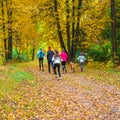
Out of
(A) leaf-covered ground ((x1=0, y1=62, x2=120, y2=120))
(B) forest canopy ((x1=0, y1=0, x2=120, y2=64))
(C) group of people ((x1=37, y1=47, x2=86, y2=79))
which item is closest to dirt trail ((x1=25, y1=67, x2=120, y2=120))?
(A) leaf-covered ground ((x1=0, y1=62, x2=120, y2=120))

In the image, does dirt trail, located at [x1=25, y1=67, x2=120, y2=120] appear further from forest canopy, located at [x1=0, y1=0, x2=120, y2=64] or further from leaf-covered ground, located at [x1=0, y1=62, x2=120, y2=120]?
forest canopy, located at [x1=0, y1=0, x2=120, y2=64]

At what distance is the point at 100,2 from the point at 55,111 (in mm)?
22301

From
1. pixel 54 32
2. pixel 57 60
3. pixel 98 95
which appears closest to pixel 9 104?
pixel 98 95

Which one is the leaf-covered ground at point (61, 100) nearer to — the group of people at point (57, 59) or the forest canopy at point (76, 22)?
the group of people at point (57, 59)

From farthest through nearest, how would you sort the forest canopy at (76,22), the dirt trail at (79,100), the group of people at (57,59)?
the forest canopy at (76,22)
the group of people at (57,59)
the dirt trail at (79,100)

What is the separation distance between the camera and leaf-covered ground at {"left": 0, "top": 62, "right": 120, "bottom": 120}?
1169 cm

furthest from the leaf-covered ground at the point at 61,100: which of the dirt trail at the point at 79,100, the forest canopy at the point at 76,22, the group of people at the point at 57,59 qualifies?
the forest canopy at the point at 76,22

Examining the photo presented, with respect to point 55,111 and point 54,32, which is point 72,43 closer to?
point 54,32

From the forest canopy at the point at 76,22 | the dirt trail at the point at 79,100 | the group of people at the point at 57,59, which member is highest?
the forest canopy at the point at 76,22

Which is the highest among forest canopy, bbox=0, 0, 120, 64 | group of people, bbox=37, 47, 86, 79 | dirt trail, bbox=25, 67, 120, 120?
forest canopy, bbox=0, 0, 120, 64

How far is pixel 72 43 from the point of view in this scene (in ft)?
Answer: 114

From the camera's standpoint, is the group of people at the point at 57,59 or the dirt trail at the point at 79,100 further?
the group of people at the point at 57,59

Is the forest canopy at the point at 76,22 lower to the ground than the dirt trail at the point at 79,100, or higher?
higher

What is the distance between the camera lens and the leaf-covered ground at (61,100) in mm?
11688
